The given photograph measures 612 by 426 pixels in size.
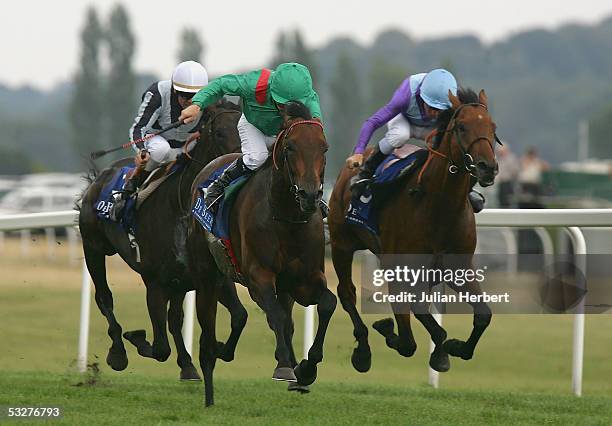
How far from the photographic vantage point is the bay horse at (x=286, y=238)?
6590 mm

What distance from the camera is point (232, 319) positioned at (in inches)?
294

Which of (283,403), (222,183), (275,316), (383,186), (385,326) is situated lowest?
(283,403)

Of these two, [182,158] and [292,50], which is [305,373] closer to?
[182,158]

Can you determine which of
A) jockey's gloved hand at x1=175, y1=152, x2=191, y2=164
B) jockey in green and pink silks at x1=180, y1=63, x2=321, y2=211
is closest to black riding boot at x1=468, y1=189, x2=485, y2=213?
jockey in green and pink silks at x1=180, y1=63, x2=321, y2=211

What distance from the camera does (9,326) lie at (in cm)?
1023

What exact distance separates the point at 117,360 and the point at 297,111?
2.60 metres

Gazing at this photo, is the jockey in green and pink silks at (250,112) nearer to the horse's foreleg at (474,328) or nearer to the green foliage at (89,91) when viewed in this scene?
the horse's foreleg at (474,328)

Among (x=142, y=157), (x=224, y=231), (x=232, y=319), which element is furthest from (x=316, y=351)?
(x=142, y=157)

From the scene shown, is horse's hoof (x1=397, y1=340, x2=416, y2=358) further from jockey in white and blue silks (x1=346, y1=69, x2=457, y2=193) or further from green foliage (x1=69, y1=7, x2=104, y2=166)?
green foliage (x1=69, y1=7, x2=104, y2=166)

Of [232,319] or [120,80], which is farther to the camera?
[120,80]

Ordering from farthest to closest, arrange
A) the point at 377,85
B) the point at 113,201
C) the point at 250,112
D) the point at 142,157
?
the point at 377,85
the point at 113,201
the point at 142,157
the point at 250,112

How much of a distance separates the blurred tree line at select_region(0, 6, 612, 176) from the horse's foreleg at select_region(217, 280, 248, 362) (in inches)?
2162

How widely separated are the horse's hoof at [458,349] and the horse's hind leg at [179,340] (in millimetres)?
1739

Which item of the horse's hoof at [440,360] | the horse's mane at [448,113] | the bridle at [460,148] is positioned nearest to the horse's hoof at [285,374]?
the horse's hoof at [440,360]
